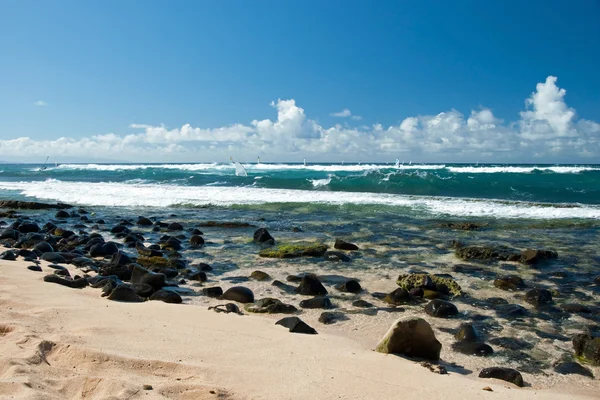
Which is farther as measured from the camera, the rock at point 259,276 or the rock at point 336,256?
the rock at point 336,256

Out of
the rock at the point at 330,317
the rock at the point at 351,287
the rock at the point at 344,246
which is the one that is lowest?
the rock at the point at 330,317

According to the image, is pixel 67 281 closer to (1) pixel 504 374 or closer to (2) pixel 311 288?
(2) pixel 311 288

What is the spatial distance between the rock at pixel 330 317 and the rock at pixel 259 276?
183cm

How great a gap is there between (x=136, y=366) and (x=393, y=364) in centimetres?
196

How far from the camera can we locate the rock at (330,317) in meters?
4.96

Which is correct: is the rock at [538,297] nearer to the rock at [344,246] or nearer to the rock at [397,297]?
the rock at [397,297]

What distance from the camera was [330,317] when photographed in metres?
5.09

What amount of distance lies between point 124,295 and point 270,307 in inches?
67.2

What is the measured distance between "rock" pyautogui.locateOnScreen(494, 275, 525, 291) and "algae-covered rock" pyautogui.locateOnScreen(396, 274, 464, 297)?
2.36 feet

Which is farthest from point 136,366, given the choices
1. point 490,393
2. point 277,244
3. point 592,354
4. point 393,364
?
point 277,244

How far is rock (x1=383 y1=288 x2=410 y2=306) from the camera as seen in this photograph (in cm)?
571

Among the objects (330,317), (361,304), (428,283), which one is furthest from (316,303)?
(428,283)

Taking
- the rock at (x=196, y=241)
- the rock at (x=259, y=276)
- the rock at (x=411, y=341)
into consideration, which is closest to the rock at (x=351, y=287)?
the rock at (x=259, y=276)

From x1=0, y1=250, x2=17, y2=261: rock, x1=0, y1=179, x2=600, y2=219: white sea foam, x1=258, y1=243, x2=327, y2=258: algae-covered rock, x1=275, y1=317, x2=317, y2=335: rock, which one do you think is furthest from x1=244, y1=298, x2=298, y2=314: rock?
x1=0, y1=179, x2=600, y2=219: white sea foam
